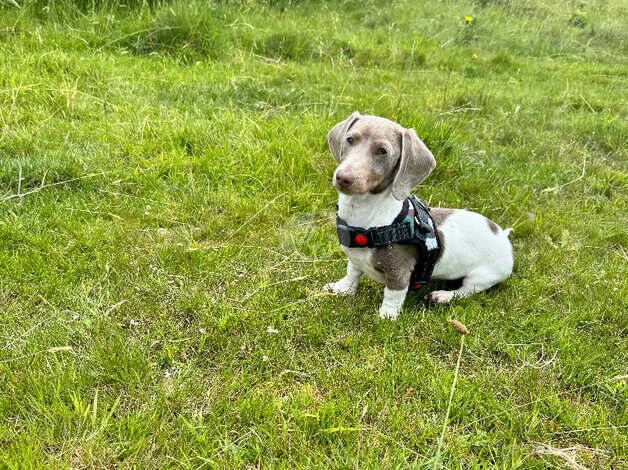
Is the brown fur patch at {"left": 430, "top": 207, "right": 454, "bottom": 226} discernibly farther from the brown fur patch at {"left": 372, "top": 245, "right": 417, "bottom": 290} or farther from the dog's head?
the dog's head

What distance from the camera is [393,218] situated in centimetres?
300

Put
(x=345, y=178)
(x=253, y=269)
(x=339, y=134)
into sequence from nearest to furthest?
(x=345, y=178) < (x=339, y=134) < (x=253, y=269)

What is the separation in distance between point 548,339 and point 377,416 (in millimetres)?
1322

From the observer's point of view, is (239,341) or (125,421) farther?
(239,341)

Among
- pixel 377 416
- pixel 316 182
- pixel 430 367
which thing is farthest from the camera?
pixel 316 182

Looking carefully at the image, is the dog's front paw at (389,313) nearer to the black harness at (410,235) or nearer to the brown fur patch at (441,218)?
the black harness at (410,235)

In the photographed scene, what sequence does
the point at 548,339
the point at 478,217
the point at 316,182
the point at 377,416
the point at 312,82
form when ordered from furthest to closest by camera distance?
1. the point at 312,82
2. the point at 316,182
3. the point at 478,217
4. the point at 548,339
5. the point at 377,416

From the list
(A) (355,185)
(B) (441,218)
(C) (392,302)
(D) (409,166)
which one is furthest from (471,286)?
(A) (355,185)

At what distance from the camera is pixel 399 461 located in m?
2.33

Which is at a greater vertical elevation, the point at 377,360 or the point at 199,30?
the point at 199,30

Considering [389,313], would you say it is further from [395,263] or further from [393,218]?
[393,218]

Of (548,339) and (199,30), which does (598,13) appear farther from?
(548,339)

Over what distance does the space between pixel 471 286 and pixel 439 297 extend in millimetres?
245

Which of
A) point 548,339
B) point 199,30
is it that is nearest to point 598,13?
point 199,30
